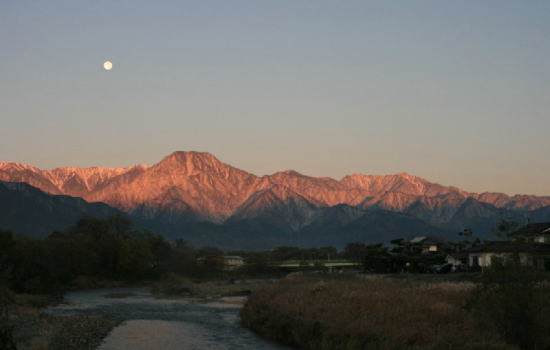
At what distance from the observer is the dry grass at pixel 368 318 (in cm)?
3325

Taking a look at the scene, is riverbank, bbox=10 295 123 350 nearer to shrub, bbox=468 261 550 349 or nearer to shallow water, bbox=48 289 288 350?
shallow water, bbox=48 289 288 350

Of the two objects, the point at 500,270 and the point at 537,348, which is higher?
the point at 500,270

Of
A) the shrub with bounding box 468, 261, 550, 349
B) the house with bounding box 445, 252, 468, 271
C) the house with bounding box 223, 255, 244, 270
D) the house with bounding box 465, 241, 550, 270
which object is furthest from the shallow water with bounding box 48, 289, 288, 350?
the house with bounding box 223, 255, 244, 270

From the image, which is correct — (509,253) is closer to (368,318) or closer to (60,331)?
(368,318)

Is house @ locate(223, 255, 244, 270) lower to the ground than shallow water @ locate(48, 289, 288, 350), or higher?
higher

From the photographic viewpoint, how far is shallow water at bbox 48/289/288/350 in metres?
46.6

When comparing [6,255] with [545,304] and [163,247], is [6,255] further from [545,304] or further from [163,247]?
[545,304]

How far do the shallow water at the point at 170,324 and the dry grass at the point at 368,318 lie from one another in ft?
7.74

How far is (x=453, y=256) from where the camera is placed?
117938 millimetres

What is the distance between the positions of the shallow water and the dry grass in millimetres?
2361

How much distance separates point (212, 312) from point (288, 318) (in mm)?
29915

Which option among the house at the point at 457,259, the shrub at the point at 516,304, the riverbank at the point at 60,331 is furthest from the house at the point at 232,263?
the shrub at the point at 516,304

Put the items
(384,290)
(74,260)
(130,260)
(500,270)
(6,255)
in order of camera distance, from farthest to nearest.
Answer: (130,260)
(74,260)
(6,255)
(384,290)
(500,270)

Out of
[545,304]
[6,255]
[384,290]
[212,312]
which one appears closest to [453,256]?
[212,312]
